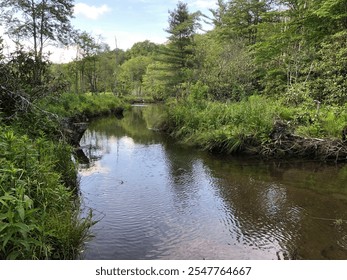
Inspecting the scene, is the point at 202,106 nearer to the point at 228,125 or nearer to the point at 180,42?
the point at 228,125

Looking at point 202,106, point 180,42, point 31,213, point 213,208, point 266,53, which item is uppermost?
point 180,42

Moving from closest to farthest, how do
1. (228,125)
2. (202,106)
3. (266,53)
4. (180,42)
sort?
(228,125) → (202,106) → (266,53) → (180,42)

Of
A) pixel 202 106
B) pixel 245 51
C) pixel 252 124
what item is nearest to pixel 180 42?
pixel 245 51

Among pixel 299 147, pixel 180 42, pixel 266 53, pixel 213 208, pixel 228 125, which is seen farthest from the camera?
pixel 180 42

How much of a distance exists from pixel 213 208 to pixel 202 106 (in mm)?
9785

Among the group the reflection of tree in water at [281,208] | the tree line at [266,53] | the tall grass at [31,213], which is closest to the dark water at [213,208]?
the reflection of tree in water at [281,208]

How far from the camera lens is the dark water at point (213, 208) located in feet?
16.0

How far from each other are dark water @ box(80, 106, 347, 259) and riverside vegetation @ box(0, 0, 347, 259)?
714 millimetres

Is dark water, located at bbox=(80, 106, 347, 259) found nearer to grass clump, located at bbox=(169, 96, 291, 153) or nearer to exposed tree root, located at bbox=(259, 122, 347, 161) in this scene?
exposed tree root, located at bbox=(259, 122, 347, 161)

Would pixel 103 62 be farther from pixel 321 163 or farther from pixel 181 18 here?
pixel 321 163

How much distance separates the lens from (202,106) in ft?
52.0

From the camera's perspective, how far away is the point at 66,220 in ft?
14.1

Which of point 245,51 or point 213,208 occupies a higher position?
point 245,51

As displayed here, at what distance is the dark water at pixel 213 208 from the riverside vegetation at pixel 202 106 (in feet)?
2.34
